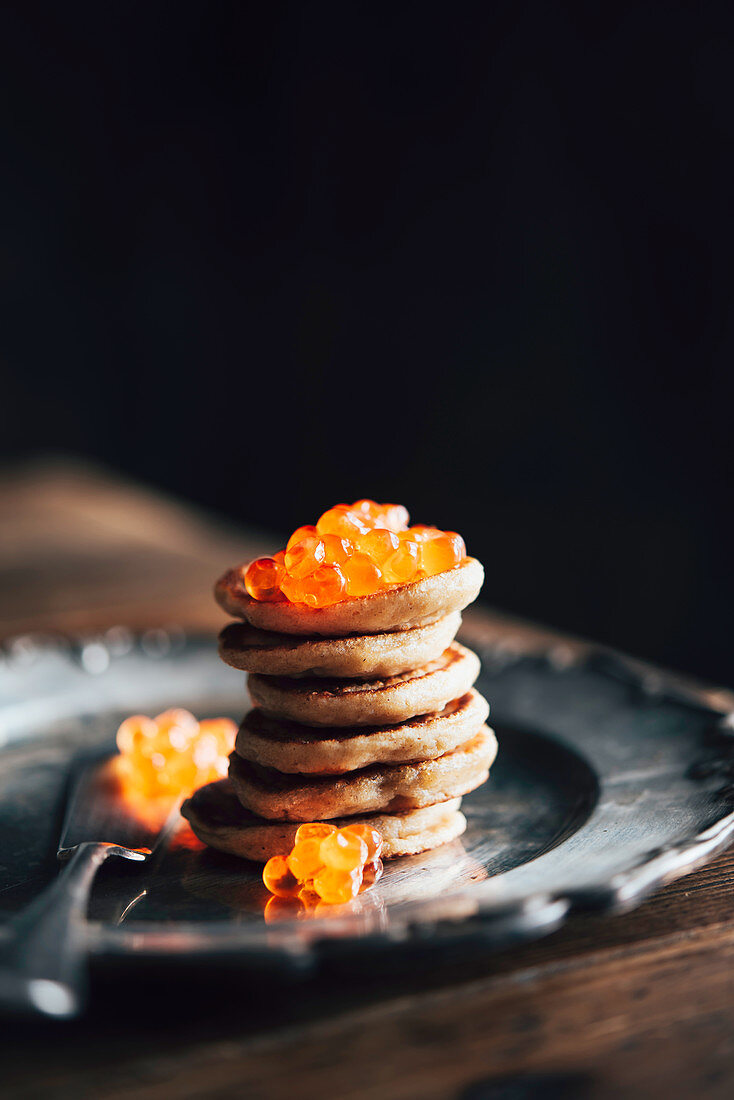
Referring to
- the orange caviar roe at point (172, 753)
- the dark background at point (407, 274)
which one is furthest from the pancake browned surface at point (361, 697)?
the dark background at point (407, 274)

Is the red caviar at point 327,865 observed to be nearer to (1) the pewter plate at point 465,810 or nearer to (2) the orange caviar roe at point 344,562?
(1) the pewter plate at point 465,810

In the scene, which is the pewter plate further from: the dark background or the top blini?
the dark background

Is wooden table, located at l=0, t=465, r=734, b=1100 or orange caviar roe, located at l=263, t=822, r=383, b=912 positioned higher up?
orange caviar roe, located at l=263, t=822, r=383, b=912

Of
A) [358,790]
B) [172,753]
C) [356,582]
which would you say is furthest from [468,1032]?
[172,753]

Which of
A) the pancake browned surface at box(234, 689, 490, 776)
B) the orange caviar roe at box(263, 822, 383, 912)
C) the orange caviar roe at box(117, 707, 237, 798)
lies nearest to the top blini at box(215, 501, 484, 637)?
the pancake browned surface at box(234, 689, 490, 776)

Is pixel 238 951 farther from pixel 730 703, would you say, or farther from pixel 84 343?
pixel 84 343

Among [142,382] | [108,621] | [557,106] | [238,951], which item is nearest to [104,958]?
[238,951]
